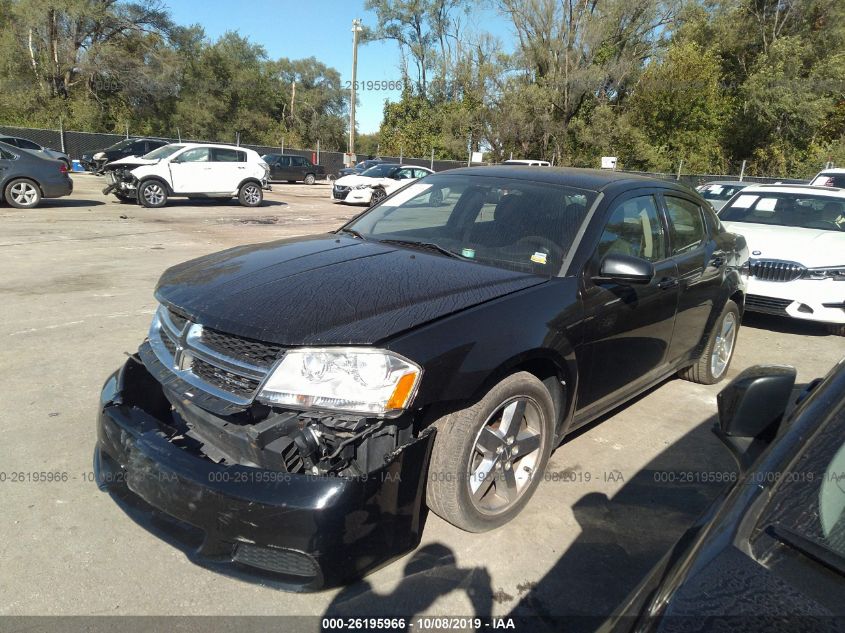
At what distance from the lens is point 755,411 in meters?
1.85

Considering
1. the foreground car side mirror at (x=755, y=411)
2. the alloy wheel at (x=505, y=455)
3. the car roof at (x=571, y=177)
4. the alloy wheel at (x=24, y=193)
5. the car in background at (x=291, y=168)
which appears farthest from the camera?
the car in background at (x=291, y=168)

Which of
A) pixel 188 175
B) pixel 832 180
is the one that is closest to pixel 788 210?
pixel 832 180

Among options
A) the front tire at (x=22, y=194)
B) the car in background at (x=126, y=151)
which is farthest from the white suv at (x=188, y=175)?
the car in background at (x=126, y=151)

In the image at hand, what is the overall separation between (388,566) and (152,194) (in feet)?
52.5

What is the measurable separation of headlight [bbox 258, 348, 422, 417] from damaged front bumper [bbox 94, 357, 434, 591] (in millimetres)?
222

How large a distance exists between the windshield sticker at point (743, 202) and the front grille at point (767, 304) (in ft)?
6.68

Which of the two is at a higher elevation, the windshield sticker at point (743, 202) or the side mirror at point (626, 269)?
the windshield sticker at point (743, 202)

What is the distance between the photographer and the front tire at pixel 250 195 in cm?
1822

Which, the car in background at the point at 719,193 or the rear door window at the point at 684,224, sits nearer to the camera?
the rear door window at the point at 684,224

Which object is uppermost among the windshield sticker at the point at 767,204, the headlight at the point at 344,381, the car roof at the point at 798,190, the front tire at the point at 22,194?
the car roof at the point at 798,190

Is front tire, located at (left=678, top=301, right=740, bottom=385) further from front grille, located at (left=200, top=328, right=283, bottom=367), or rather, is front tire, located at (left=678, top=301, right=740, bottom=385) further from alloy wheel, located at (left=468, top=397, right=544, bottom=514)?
front grille, located at (left=200, top=328, right=283, bottom=367)

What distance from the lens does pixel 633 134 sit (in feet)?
119

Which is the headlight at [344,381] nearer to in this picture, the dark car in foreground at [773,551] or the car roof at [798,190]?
the dark car in foreground at [773,551]

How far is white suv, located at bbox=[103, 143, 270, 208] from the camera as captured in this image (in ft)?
53.2
